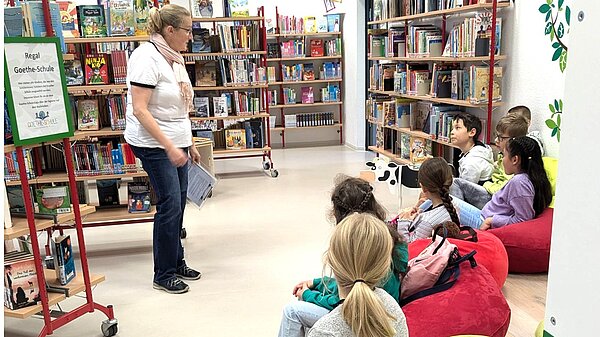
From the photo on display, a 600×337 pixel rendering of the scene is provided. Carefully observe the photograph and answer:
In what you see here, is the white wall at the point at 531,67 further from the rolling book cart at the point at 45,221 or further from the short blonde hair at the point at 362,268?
the rolling book cart at the point at 45,221

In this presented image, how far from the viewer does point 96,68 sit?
3.88m

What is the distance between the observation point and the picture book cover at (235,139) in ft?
21.8

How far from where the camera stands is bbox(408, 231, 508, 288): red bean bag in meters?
2.83

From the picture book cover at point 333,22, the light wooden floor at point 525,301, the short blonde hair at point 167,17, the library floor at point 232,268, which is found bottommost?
the light wooden floor at point 525,301

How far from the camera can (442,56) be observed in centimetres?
529

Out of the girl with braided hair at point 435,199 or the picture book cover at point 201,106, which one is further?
the picture book cover at point 201,106

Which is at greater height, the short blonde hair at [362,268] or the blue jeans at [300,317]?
the short blonde hair at [362,268]

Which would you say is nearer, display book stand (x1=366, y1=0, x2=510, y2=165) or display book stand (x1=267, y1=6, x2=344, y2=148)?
display book stand (x1=366, y1=0, x2=510, y2=165)

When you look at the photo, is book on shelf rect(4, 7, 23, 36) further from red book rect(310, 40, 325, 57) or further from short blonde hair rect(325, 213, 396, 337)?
red book rect(310, 40, 325, 57)

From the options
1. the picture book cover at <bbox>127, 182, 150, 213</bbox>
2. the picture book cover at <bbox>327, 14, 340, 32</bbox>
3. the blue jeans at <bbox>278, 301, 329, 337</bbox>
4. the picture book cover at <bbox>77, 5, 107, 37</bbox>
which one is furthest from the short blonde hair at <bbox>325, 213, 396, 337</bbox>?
the picture book cover at <bbox>327, 14, 340, 32</bbox>

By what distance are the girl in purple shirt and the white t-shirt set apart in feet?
6.84

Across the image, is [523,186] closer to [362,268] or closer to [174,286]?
[362,268]

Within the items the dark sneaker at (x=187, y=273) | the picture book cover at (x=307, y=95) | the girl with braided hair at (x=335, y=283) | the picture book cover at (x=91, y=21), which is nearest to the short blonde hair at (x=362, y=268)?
the girl with braided hair at (x=335, y=283)

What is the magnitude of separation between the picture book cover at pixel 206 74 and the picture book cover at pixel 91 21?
2498mm
